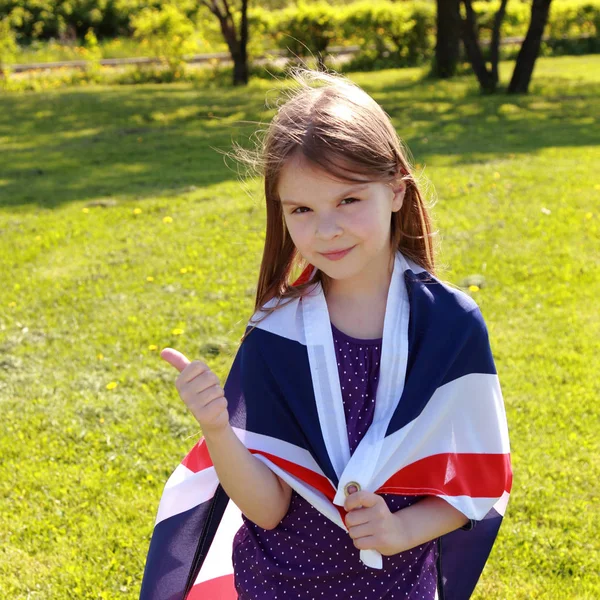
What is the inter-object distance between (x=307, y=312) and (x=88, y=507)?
5.97 feet

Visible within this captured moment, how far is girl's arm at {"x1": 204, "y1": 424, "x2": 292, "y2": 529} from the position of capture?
1.79 meters

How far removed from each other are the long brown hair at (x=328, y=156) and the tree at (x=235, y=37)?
15.1 m

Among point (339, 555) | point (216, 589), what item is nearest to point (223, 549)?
point (216, 589)

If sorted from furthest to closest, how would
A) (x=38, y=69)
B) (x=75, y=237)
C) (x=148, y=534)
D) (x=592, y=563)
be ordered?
(x=38, y=69), (x=75, y=237), (x=148, y=534), (x=592, y=563)

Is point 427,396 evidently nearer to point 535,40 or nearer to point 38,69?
point 535,40

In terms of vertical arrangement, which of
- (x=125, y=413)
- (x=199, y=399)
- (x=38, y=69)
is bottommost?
(x=38, y=69)

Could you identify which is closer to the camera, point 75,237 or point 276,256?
point 276,256

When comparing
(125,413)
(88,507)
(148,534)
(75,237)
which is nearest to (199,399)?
(148,534)

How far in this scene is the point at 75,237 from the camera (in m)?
6.57

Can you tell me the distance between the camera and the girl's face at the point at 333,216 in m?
1.81

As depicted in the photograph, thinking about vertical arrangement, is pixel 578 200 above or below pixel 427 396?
below

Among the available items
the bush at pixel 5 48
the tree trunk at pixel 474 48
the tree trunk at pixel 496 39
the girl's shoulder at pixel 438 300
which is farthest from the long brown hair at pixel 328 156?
the bush at pixel 5 48

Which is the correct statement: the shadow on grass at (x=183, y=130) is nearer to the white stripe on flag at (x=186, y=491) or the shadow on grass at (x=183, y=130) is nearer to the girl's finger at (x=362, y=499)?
the white stripe on flag at (x=186, y=491)

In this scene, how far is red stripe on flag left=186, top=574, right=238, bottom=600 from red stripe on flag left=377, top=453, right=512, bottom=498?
1.95 feet
